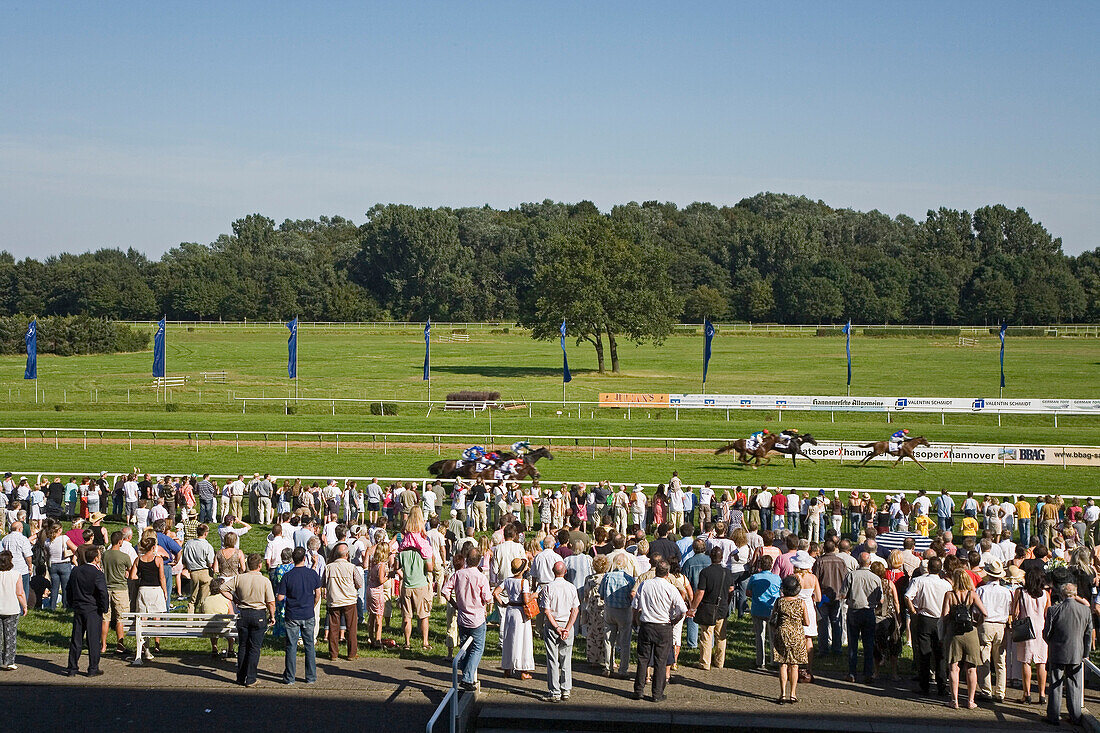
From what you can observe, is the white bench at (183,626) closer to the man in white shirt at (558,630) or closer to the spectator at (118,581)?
the spectator at (118,581)

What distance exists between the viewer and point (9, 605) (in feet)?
34.5

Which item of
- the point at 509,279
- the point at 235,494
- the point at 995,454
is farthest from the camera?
the point at 509,279

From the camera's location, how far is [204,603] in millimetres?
11031

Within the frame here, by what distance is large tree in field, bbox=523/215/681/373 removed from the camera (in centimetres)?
6000

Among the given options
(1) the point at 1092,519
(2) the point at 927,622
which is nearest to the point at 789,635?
(2) the point at 927,622

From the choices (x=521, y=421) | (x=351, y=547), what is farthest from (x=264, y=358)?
(x=351, y=547)

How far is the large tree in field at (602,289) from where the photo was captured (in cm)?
6000

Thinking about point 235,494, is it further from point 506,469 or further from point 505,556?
point 505,556

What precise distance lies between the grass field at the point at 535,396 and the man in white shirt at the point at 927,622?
1654 cm

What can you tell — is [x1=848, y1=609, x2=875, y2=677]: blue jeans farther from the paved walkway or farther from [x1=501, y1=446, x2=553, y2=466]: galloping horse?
[x1=501, y1=446, x2=553, y2=466]: galloping horse

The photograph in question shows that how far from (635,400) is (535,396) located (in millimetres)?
8921

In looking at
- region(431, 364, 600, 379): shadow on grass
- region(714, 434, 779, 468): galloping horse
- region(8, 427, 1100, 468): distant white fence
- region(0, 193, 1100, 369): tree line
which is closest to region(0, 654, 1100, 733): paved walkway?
region(714, 434, 779, 468): galloping horse

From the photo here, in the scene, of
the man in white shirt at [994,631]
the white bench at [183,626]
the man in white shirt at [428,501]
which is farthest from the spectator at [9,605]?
the man in white shirt at [428,501]

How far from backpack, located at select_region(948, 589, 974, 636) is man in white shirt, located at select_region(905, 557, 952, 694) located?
0.98ft
